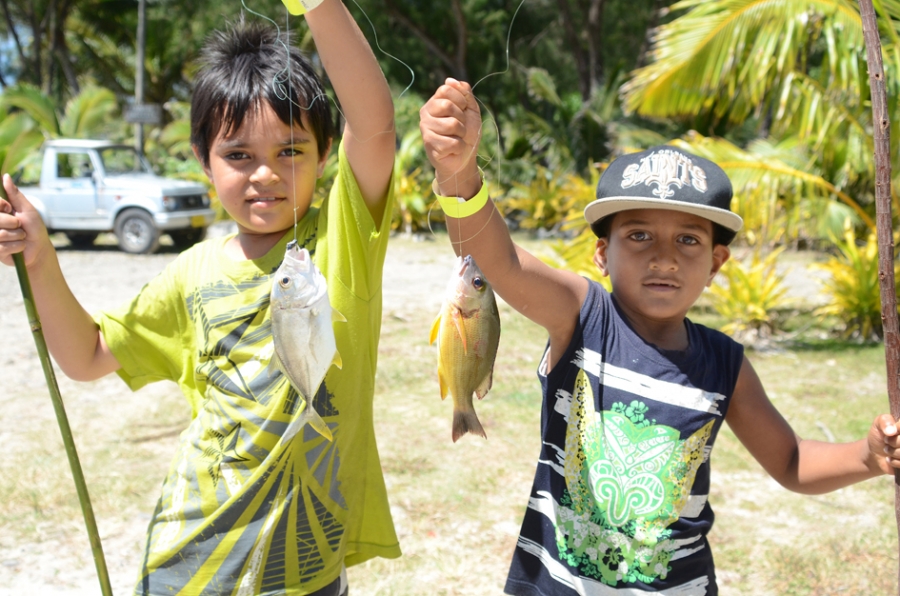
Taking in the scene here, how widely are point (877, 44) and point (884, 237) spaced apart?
0.44 metres

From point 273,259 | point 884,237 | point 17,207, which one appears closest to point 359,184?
point 273,259

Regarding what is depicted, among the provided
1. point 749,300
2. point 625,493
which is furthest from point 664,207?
point 749,300

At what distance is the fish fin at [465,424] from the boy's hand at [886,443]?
0.95 meters

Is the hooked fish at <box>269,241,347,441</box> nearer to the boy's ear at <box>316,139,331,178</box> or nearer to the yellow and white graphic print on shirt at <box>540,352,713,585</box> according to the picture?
the boy's ear at <box>316,139,331,178</box>

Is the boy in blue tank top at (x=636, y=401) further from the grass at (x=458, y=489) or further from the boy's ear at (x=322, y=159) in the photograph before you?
the grass at (x=458, y=489)

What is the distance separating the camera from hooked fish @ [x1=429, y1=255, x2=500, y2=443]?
162 cm

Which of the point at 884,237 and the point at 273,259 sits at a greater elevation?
the point at 884,237

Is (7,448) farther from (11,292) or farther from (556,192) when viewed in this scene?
(556,192)

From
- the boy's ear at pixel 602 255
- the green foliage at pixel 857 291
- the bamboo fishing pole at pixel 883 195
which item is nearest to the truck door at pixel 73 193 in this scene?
the green foliage at pixel 857 291

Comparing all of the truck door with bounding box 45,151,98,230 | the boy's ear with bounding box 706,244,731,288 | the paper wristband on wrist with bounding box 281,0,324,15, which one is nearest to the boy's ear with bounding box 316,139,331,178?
the paper wristband on wrist with bounding box 281,0,324,15

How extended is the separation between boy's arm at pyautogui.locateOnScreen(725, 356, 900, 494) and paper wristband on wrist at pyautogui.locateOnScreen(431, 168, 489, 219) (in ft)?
2.99

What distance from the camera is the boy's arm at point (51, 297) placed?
1.97 metres

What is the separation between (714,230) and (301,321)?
117 cm

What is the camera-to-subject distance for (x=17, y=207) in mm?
2016
